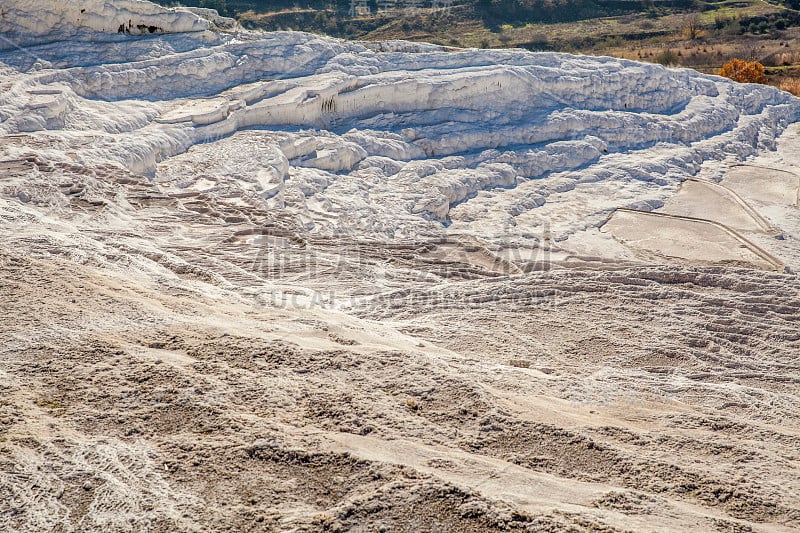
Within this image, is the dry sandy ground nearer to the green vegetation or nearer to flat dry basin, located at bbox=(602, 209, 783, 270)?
flat dry basin, located at bbox=(602, 209, 783, 270)

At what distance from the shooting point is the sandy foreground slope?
5.22 m

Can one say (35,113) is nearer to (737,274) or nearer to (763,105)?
(737,274)

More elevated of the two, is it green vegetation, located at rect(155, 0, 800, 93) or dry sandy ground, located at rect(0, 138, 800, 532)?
green vegetation, located at rect(155, 0, 800, 93)

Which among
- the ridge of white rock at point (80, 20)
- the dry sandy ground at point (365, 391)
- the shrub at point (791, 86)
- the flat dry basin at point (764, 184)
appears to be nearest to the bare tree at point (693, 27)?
the shrub at point (791, 86)

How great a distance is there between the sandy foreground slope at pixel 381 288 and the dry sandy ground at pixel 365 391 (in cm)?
3

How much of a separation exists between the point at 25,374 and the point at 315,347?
7.70 ft

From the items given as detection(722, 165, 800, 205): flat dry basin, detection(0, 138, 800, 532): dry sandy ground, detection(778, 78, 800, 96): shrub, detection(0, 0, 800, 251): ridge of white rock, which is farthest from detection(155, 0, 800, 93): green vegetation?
detection(0, 138, 800, 532): dry sandy ground

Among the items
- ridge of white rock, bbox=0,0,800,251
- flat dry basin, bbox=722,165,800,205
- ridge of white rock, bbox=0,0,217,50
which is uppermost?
ridge of white rock, bbox=0,0,217,50

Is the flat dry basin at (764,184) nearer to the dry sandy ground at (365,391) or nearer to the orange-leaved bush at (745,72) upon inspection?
the dry sandy ground at (365,391)

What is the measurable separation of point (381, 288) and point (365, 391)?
3.50 meters

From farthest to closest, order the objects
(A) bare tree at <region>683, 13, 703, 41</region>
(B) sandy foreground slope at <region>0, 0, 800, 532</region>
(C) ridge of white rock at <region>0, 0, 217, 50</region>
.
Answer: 1. (A) bare tree at <region>683, 13, 703, 41</region>
2. (C) ridge of white rock at <region>0, 0, 217, 50</region>
3. (B) sandy foreground slope at <region>0, 0, 800, 532</region>

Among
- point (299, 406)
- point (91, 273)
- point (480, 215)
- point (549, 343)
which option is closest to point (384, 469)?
point (299, 406)

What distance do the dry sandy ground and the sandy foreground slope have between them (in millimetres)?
28

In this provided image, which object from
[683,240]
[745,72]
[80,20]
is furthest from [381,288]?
[745,72]
